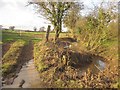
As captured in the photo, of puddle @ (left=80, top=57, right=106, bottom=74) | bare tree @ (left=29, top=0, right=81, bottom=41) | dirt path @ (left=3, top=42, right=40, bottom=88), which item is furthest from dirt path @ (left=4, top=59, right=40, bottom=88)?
bare tree @ (left=29, top=0, right=81, bottom=41)

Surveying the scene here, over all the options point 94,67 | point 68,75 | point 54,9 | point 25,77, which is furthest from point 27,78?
point 54,9

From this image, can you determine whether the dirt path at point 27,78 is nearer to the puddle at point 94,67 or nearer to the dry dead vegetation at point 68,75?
the dry dead vegetation at point 68,75

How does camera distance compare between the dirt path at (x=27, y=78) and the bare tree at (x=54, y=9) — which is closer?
the dirt path at (x=27, y=78)

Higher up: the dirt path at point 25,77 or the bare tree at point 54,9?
the bare tree at point 54,9

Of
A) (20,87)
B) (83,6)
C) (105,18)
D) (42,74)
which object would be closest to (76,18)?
(83,6)

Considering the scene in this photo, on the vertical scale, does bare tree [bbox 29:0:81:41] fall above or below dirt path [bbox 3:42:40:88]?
above

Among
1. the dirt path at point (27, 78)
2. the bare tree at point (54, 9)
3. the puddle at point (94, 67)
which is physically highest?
the bare tree at point (54, 9)

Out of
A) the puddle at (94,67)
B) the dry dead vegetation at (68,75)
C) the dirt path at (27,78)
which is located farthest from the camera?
the puddle at (94,67)

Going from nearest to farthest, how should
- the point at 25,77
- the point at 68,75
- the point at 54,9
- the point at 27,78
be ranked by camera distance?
1. the point at 68,75
2. the point at 27,78
3. the point at 25,77
4. the point at 54,9

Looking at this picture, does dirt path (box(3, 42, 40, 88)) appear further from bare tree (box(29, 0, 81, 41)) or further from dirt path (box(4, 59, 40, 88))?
bare tree (box(29, 0, 81, 41))

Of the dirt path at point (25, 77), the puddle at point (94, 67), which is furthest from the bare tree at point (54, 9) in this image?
the dirt path at point (25, 77)

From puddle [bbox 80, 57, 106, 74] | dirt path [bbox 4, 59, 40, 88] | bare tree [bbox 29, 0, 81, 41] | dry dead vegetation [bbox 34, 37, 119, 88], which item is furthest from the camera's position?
bare tree [bbox 29, 0, 81, 41]

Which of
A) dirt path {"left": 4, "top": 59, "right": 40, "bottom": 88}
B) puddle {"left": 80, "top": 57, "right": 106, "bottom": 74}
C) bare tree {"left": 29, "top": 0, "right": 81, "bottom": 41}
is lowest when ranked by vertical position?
dirt path {"left": 4, "top": 59, "right": 40, "bottom": 88}

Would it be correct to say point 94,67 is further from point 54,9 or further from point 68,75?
point 54,9
